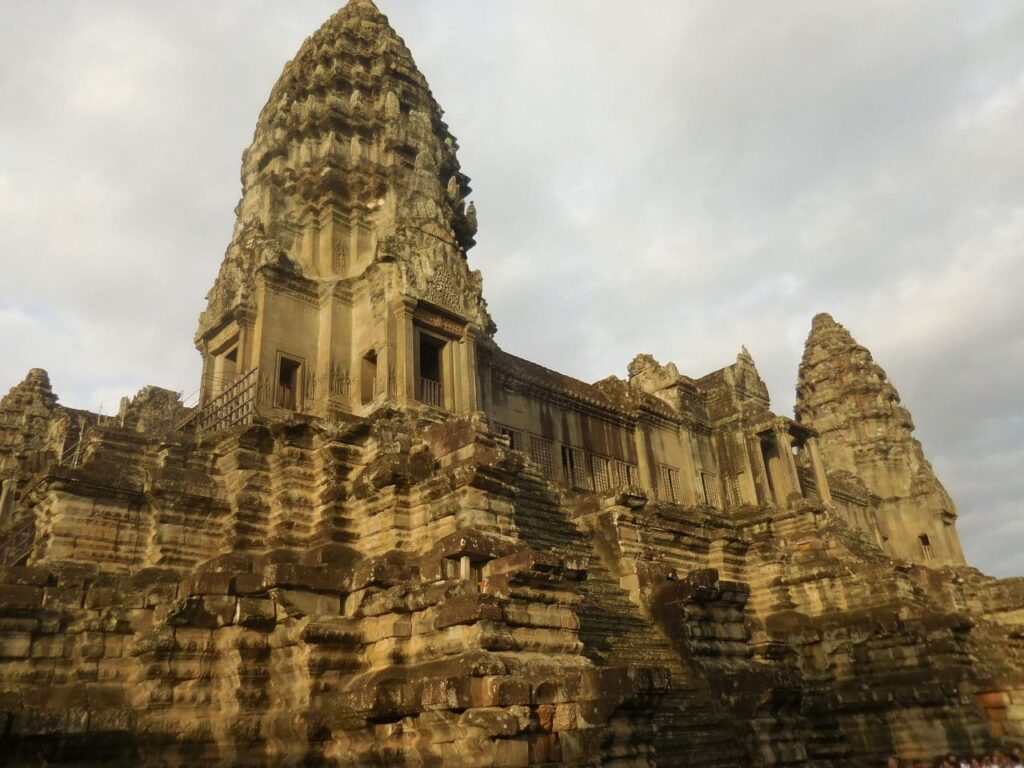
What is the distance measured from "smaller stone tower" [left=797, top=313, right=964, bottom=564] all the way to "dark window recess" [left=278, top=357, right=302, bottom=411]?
32.9m

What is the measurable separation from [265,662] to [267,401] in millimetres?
5913

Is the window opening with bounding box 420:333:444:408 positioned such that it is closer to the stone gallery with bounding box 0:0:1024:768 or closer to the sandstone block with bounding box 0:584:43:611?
the stone gallery with bounding box 0:0:1024:768

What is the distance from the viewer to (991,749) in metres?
17.2

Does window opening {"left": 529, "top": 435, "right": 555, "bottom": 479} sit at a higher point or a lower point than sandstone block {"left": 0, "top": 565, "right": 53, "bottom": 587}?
higher

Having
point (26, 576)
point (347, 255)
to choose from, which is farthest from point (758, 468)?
point (26, 576)

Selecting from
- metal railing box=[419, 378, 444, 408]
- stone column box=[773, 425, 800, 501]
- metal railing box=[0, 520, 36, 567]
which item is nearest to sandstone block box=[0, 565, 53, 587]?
metal railing box=[0, 520, 36, 567]

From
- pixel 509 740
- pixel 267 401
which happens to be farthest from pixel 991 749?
pixel 267 401

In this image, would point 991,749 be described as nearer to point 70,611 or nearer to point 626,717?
point 626,717

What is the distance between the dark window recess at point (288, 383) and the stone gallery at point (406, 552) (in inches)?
3.1

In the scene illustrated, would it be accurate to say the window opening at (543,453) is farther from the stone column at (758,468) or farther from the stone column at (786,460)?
the stone column at (786,460)

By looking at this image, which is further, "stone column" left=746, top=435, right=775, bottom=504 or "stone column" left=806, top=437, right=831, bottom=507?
"stone column" left=806, top=437, right=831, bottom=507

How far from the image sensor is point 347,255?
59.3ft

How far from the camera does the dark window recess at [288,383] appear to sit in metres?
15.8

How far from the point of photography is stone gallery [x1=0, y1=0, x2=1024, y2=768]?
9570 millimetres
